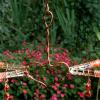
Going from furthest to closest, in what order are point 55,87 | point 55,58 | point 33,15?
point 33,15 → point 55,58 → point 55,87

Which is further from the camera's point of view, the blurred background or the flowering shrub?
the blurred background

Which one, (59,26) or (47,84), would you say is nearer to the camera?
(47,84)

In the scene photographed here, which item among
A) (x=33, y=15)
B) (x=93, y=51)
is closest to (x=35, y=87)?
(x=93, y=51)

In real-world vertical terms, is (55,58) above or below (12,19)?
below

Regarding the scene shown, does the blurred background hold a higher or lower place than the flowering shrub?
higher

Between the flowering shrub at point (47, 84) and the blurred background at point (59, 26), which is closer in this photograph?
the flowering shrub at point (47, 84)

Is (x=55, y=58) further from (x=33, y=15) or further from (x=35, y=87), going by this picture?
(x=33, y=15)

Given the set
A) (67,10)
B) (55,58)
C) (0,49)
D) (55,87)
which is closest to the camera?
(55,87)

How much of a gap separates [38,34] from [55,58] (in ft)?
4.57

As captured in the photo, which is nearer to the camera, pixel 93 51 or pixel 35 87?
pixel 35 87

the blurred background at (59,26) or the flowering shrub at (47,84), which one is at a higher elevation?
the blurred background at (59,26)

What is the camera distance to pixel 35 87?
3.82 meters

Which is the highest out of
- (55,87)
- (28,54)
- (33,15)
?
(33,15)

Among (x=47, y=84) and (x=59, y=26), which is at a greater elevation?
(x=59, y=26)
